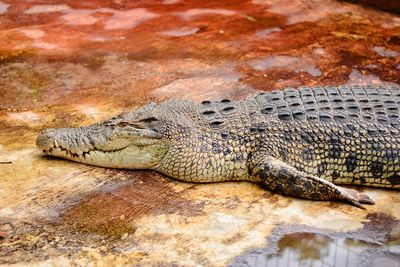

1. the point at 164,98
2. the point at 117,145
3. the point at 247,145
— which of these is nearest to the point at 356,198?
the point at 247,145

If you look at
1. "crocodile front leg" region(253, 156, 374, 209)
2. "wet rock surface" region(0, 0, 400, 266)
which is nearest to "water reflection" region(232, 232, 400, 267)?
"wet rock surface" region(0, 0, 400, 266)

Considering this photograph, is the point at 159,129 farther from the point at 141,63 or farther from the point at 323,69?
the point at 323,69

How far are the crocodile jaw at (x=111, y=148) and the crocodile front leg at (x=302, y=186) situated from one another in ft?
3.13

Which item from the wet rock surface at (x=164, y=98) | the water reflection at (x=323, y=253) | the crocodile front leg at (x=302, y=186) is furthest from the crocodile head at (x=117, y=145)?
the water reflection at (x=323, y=253)

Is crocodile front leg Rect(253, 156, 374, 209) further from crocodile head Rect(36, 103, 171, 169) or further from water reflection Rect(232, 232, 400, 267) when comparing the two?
crocodile head Rect(36, 103, 171, 169)

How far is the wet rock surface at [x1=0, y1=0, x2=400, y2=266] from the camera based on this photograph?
154 inches

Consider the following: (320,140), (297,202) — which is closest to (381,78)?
(320,140)

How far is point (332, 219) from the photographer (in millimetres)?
4340

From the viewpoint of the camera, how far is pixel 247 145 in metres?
4.86

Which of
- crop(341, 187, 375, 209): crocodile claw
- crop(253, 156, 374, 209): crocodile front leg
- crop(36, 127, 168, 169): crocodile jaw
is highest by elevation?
crop(36, 127, 168, 169): crocodile jaw

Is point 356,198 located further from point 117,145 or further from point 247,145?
point 117,145

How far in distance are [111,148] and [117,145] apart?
61mm

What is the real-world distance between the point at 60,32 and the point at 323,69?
3.90 meters

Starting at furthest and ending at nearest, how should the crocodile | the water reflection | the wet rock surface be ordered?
1. the crocodile
2. the wet rock surface
3. the water reflection
